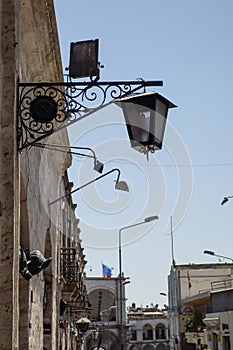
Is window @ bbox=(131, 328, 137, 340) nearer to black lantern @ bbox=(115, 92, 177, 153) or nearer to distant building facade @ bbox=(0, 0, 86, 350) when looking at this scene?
distant building facade @ bbox=(0, 0, 86, 350)

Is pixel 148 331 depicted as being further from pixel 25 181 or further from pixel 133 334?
pixel 25 181

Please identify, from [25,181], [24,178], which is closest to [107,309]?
[25,181]

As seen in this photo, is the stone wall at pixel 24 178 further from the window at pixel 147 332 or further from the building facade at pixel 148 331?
the window at pixel 147 332

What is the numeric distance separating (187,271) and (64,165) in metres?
39.0

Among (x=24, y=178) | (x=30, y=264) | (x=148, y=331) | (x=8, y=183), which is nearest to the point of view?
(x=8, y=183)

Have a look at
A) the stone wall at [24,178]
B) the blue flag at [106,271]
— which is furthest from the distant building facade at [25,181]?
the blue flag at [106,271]

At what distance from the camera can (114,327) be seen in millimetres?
53594

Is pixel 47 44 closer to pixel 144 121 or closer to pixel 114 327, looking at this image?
pixel 144 121

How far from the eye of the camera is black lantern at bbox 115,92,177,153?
20.8 ft

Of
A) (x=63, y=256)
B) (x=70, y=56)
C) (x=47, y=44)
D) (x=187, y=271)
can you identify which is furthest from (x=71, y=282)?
(x=187, y=271)

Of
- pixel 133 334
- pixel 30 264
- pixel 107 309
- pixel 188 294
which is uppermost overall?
pixel 188 294

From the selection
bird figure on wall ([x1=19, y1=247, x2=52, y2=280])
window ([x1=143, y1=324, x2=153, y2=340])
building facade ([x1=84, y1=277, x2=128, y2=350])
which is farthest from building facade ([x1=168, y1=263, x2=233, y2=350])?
bird figure on wall ([x1=19, y1=247, x2=52, y2=280])

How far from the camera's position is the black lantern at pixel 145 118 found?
6348mm

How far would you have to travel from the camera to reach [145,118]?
643cm
